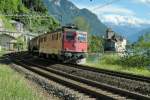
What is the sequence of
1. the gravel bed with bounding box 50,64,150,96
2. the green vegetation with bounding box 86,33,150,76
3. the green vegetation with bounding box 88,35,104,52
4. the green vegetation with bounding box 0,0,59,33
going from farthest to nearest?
the green vegetation with bounding box 0,0,59,33 → the green vegetation with bounding box 88,35,104,52 → the green vegetation with bounding box 86,33,150,76 → the gravel bed with bounding box 50,64,150,96

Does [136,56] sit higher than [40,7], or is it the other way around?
[40,7]

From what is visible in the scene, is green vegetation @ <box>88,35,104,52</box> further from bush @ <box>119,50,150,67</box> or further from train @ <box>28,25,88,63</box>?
bush @ <box>119,50,150,67</box>

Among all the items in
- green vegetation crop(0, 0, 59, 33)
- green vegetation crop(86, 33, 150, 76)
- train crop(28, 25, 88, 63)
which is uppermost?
green vegetation crop(0, 0, 59, 33)

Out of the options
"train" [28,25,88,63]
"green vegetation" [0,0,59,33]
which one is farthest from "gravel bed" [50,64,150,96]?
"green vegetation" [0,0,59,33]

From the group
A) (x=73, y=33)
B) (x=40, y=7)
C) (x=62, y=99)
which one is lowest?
(x=62, y=99)

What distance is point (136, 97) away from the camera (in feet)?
49.6

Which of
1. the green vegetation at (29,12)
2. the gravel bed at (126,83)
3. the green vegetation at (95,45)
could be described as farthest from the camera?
the green vegetation at (29,12)

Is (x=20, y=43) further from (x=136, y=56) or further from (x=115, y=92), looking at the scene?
(x=115, y=92)

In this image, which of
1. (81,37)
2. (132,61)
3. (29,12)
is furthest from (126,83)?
(29,12)

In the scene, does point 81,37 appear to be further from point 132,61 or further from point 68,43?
point 132,61

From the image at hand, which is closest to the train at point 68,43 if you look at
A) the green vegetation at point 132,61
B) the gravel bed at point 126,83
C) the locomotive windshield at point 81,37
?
the locomotive windshield at point 81,37

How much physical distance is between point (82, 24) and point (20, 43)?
30668 mm

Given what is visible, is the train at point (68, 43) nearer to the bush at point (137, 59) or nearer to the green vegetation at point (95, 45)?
the bush at point (137, 59)

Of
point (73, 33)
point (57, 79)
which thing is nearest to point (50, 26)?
point (73, 33)
